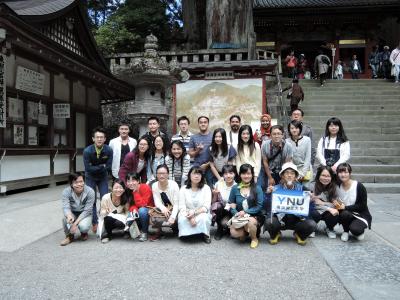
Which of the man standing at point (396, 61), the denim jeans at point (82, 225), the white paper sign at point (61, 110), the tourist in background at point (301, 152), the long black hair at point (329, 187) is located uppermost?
the man standing at point (396, 61)

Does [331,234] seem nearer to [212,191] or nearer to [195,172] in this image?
[212,191]

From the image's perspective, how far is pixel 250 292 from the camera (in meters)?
3.11

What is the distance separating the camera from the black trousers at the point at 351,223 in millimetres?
4582

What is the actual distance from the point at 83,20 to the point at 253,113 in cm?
713

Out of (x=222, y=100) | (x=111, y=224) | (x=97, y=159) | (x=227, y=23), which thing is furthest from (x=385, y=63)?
(x=111, y=224)

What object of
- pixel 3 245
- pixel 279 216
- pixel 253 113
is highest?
pixel 253 113

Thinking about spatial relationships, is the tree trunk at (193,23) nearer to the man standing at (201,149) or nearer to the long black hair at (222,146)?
the man standing at (201,149)

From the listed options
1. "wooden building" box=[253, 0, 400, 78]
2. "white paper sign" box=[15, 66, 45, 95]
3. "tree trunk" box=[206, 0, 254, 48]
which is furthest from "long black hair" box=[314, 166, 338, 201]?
"wooden building" box=[253, 0, 400, 78]

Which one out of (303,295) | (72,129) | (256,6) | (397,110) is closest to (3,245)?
(303,295)

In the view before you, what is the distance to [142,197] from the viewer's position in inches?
195

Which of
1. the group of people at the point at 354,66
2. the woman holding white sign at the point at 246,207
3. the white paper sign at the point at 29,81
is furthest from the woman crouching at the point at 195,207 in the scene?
the group of people at the point at 354,66

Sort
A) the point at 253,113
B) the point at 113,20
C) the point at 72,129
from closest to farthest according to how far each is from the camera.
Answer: the point at 253,113 → the point at 72,129 → the point at 113,20

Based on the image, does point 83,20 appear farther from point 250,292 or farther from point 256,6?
point 250,292

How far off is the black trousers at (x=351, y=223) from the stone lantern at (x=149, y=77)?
454 centimetres
